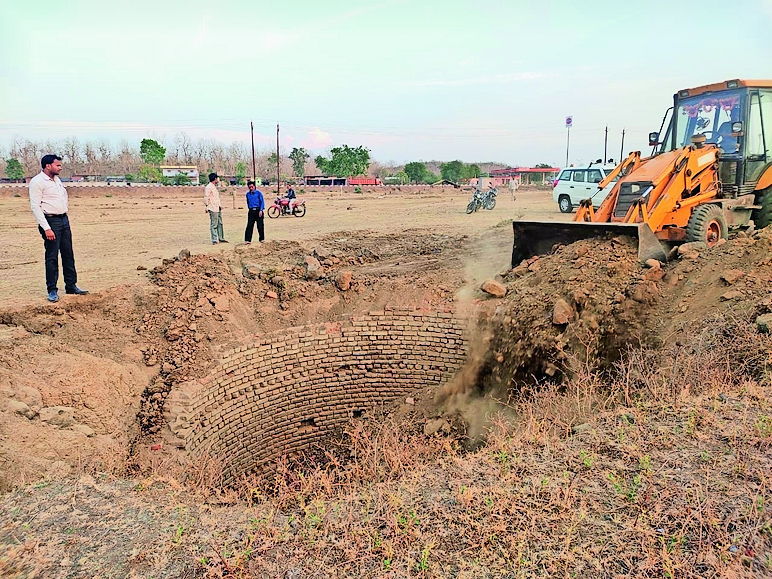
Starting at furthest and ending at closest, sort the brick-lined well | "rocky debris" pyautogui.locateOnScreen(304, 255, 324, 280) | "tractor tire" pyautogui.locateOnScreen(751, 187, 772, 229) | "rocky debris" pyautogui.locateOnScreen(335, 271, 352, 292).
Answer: "rocky debris" pyautogui.locateOnScreen(304, 255, 324, 280)
"rocky debris" pyautogui.locateOnScreen(335, 271, 352, 292)
"tractor tire" pyautogui.locateOnScreen(751, 187, 772, 229)
the brick-lined well

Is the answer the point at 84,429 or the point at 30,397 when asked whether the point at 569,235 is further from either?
the point at 30,397

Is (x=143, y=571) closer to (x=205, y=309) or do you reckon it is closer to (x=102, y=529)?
(x=102, y=529)

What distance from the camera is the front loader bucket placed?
6.86m

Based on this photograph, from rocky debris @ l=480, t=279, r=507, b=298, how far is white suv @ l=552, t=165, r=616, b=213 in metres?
9.44

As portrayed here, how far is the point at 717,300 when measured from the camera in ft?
18.7

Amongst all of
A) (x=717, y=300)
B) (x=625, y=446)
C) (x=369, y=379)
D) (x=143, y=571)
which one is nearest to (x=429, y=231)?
(x=369, y=379)

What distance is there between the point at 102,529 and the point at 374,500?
163cm

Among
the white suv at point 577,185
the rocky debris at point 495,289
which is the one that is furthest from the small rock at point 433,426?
the white suv at point 577,185

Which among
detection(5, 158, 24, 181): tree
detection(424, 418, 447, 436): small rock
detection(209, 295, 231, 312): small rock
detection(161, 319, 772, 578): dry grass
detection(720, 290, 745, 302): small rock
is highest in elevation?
detection(5, 158, 24, 181): tree

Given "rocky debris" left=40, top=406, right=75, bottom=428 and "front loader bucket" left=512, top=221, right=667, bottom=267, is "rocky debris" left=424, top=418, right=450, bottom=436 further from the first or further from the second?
"rocky debris" left=40, top=406, right=75, bottom=428

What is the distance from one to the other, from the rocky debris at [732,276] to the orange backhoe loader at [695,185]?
110 cm

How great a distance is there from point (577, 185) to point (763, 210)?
891 centimetres

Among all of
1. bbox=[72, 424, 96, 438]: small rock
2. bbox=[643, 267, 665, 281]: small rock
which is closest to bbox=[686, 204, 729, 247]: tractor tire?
bbox=[643, 267, 665, 281]: small rock

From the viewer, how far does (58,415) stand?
521 centimetres
